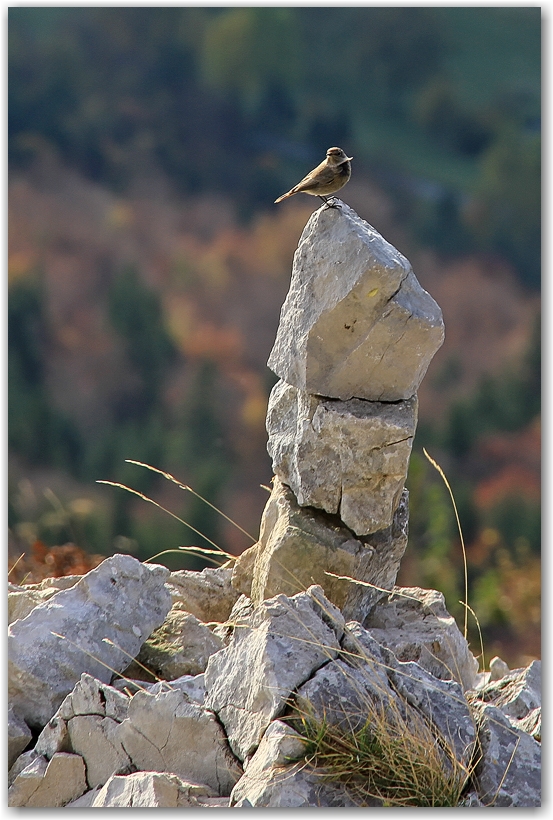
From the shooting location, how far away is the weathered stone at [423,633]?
555 cm

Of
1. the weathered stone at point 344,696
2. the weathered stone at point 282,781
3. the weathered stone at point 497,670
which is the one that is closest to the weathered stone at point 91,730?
the weathered stone at point 282,781

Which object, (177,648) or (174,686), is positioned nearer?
(174,686)

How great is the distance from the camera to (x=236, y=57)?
5034 cm

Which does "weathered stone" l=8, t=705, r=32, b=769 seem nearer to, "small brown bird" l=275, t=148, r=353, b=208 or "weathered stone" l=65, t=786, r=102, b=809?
"weathered stone" l=65, t=786, r=102, b=809

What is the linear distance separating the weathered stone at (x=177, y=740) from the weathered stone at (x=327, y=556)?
3.53ft

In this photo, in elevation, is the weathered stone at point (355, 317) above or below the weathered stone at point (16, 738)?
above

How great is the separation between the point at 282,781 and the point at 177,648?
137 cm

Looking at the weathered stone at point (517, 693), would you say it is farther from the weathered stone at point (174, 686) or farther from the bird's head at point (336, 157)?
the bird's head at point (336, 157)

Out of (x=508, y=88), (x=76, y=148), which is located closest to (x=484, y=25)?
(x=508, y=88)

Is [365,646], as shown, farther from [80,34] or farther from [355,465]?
[80,34]

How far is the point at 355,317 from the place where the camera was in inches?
208

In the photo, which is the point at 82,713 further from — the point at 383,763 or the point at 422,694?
the point at 422,694

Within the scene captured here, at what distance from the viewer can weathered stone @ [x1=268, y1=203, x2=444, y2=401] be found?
523 cm

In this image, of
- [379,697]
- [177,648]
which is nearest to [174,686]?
[177,648]
